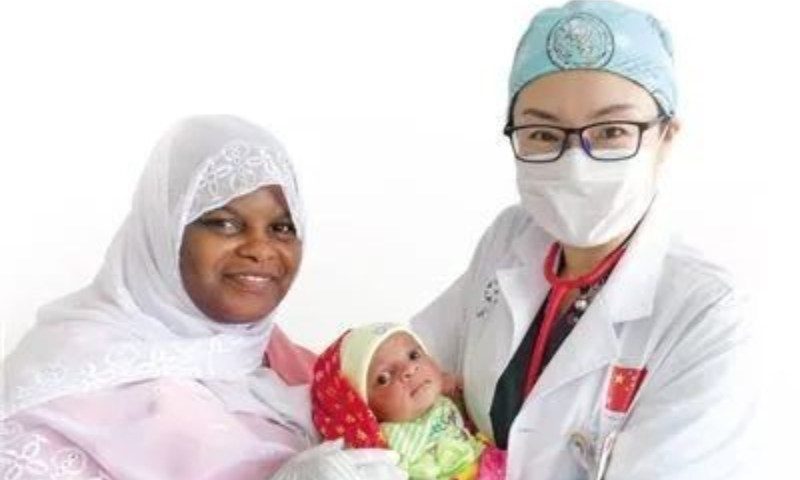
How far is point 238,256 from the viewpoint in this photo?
1.77m

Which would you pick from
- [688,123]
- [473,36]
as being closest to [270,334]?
[473,36]

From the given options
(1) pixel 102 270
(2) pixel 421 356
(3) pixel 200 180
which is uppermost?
(3) pixel 200 180

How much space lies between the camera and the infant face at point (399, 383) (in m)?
1.65

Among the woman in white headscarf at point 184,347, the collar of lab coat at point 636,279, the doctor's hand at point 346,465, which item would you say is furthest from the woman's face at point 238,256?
the collar of lab coat at point 636,279

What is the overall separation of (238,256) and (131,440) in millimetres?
352

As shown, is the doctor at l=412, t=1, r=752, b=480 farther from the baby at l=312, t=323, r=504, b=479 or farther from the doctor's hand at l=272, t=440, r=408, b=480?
the doctor's hand at l=272, t=440, r=408, b=480

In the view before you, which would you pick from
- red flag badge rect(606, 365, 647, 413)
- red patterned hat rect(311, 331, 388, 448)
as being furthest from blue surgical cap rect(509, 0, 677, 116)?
red patterned hat rect(311, 331, 388, 448)

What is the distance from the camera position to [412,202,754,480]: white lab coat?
1504mm

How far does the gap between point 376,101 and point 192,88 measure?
1.48 ft

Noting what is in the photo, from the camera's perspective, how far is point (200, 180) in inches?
69.2

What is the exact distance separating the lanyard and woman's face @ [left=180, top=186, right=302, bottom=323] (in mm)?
459

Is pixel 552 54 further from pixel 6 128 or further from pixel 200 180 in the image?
pixel 6 128

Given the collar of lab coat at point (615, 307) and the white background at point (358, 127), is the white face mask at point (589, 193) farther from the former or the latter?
the white background at point (358, 127)

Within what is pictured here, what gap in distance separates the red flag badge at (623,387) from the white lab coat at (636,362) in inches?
0.4
